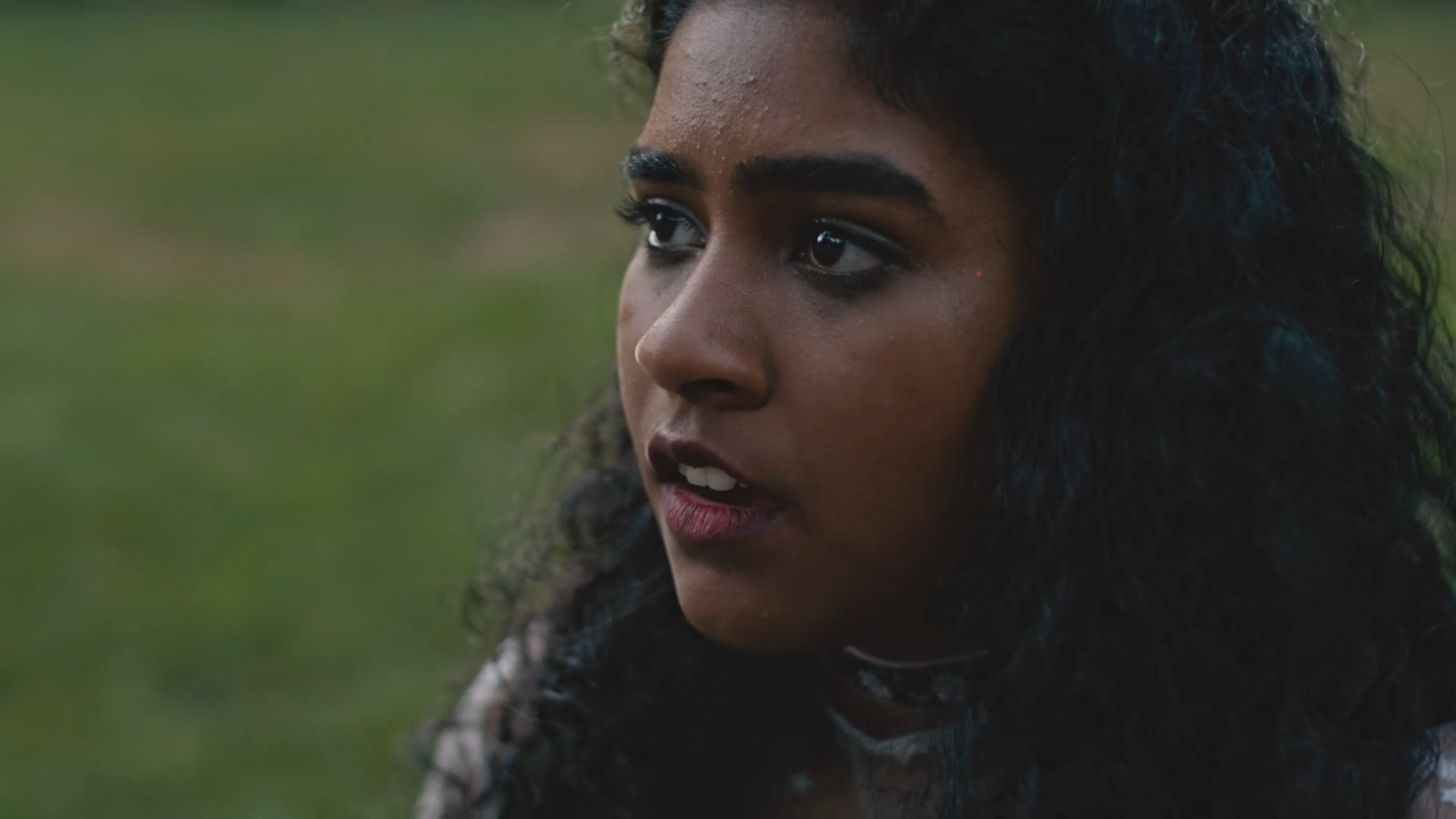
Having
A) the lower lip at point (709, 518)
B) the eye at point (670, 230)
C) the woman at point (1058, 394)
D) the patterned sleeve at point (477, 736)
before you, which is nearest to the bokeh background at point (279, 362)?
the patterned sleeve at point (477, 736)

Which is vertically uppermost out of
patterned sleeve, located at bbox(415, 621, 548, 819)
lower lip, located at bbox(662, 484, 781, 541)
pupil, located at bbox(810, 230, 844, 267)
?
pupil, located at bbox(810, 230, 844, 267)

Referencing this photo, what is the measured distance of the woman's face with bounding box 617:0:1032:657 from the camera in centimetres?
201

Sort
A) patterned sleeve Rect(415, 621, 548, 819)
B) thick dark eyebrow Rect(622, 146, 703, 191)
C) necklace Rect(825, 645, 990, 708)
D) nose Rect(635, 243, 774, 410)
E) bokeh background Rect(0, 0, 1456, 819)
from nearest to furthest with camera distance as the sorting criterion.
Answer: nose Rect(635, 243, 774, 410) < thick dark eyebrow Rect(622, 146, 703, 191) < necklace Rect(825, 645, 990, 708) < patterned sleeve Rect(415, 621, 548, 819) < bokeh background Rect(0, 0, 1456, 819)

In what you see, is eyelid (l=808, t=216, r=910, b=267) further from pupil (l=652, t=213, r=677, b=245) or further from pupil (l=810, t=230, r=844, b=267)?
pupil (l=652, t=213, r=677, b=245)

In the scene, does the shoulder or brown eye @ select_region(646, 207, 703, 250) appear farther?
brown eye @ select_region(646, 207, 703, 250)

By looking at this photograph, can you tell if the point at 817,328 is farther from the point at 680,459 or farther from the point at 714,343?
the point at 680,459

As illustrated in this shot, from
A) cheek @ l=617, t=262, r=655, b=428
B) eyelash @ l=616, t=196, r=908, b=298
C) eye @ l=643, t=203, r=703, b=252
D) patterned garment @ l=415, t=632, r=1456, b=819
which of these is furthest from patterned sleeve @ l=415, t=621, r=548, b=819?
eyelash @ l=616, t=196, r=908, b=298

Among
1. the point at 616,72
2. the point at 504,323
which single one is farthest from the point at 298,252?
the point at 616,72

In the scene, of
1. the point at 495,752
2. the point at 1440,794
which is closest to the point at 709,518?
the point at 495,752

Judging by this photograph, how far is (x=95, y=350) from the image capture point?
7.85m

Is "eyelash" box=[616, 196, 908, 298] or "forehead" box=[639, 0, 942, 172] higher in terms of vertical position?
"forehead" box=[639, 0, 942, 172]

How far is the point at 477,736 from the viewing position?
266cm

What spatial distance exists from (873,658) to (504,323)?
5858 mm

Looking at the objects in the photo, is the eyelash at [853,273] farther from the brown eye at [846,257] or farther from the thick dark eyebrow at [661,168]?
the thick dark eyebrow at [661,168]
